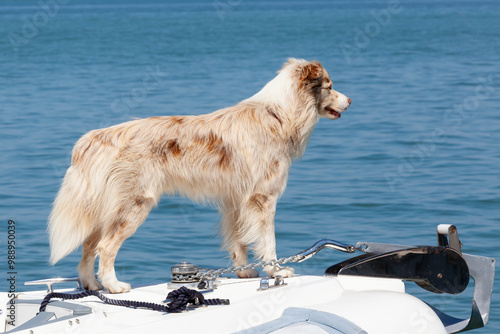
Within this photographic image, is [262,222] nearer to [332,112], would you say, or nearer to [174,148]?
[174,148]

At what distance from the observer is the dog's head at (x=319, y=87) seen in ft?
19.1

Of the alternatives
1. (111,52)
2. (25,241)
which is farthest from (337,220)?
(111,52)

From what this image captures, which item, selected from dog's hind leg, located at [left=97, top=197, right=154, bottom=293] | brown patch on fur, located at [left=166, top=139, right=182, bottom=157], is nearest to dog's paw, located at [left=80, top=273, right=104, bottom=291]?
dog's hind leg, located at [left=97, top=197, right=154, bottom=293]

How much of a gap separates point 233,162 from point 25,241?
495 cm

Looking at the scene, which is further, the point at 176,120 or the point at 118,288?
the point at 176,120

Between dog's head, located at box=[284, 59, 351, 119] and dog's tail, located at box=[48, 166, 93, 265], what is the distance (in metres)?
1.62

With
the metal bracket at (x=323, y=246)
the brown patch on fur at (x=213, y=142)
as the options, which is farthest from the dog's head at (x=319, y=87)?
the metal bracket at (x=323, y=246)

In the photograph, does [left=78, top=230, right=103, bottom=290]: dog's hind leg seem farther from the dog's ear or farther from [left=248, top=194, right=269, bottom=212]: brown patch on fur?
the dog's ear

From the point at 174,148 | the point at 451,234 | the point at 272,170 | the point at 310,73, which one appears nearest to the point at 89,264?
the point at 174,148

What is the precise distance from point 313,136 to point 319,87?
1026 cm

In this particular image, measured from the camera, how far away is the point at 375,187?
41.3 feet

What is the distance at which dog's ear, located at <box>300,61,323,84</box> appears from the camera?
5824mm

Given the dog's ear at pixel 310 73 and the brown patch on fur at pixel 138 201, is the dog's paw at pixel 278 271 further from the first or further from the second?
the dog's ear at pixel 310 73

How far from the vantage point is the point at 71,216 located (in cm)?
517
